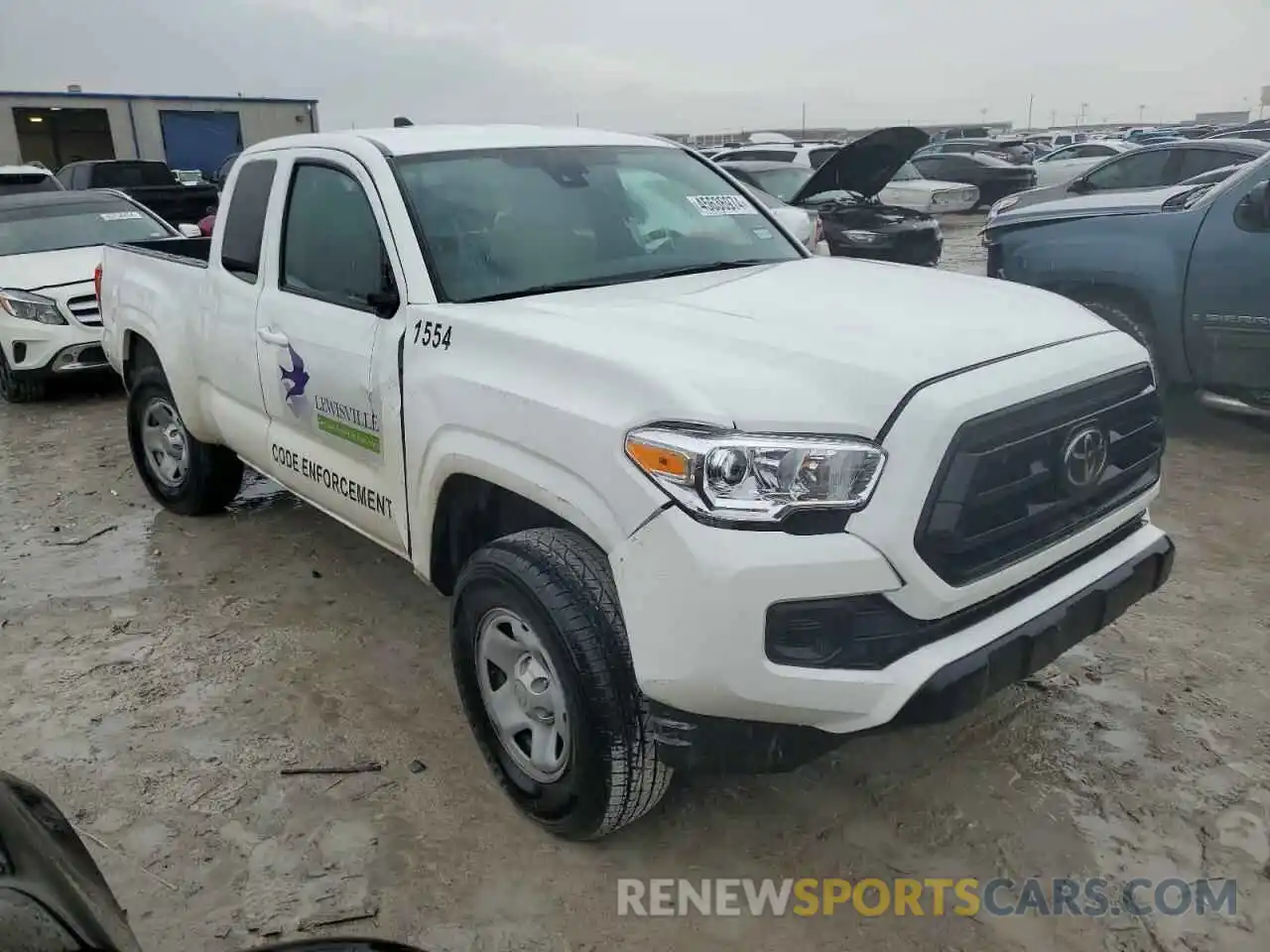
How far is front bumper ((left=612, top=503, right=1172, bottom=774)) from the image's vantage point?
218cm

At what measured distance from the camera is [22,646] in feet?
13.5

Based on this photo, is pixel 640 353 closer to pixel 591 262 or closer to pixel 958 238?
pixel 591 262

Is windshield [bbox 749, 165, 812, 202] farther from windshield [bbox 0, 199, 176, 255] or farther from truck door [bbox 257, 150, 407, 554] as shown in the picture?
truck door [bbox 257, 150, 407, 554]

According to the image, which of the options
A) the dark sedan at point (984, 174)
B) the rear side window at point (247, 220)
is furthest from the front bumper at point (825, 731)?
the dark sedan at point (984, 174)

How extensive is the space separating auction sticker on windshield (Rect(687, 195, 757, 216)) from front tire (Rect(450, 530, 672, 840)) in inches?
67.7

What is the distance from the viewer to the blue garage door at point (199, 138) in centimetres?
2650

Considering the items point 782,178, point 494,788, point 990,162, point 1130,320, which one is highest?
point 990,162

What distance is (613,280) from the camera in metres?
3.31

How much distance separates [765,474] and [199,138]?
2838 centimetres

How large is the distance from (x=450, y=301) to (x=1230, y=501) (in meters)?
4.08

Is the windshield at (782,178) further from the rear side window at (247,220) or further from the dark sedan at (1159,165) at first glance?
the rear side window at (247,220)

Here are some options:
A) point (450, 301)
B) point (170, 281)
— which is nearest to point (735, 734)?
point (450, 301)

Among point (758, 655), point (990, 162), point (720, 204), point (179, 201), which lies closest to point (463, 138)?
point (720, 204)

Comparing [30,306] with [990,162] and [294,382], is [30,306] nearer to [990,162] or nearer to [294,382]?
[294,382]
